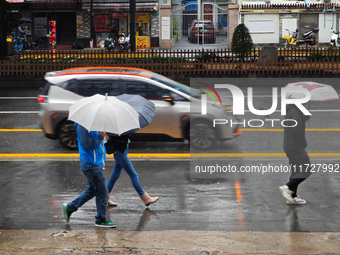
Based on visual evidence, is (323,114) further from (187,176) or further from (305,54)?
(305,54)

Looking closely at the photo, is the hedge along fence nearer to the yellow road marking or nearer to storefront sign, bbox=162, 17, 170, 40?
the yellow road marking

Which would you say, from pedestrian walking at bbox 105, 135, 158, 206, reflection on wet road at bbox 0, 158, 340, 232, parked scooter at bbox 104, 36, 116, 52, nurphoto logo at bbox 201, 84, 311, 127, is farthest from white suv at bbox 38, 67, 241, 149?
parked scooter at bbox 104, 36, 116, 52

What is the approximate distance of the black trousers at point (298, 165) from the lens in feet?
28.0

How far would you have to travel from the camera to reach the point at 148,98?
1284 cm

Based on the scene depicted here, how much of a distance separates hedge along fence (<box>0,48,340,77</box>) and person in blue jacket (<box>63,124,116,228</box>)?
17.0 meters

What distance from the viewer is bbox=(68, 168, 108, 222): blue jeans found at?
7.64 m

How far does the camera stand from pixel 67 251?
6812 millimetres

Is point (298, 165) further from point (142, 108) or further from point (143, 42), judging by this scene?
point (143, 42)

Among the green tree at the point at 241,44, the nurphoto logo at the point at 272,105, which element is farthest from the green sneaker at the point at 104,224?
the green tree at the point at 241,44

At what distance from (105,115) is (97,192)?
1.15 m

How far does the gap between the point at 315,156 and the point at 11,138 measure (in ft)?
23.1

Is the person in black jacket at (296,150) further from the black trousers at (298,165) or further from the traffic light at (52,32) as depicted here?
the traffic light at (52,32)

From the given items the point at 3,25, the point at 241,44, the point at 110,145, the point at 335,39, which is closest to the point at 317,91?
the point at 110,145

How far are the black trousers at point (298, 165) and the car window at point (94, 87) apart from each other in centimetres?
520
